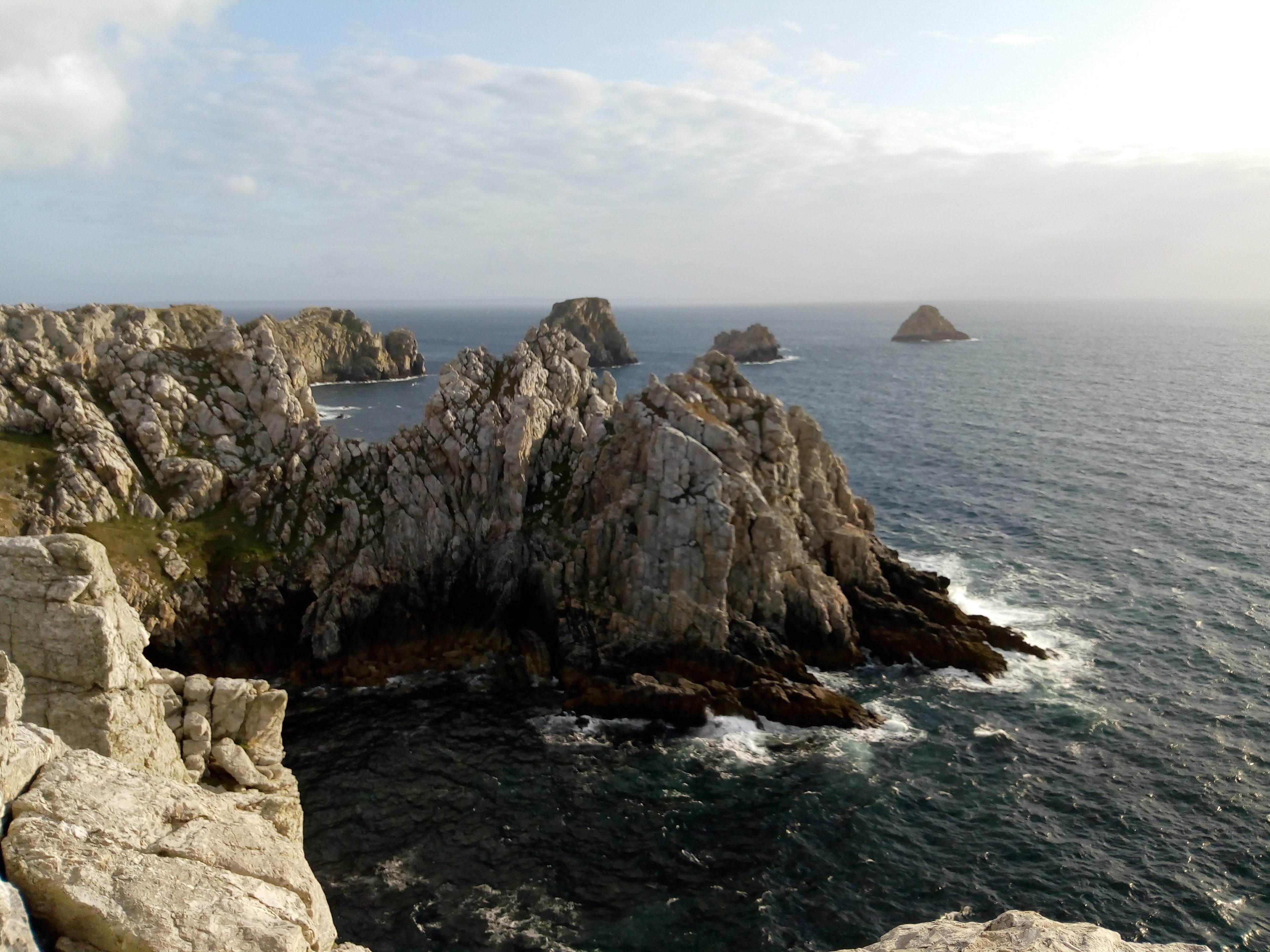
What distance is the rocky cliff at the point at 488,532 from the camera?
165ft

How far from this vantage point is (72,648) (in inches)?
762

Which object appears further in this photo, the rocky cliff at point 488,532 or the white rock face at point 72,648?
the rocky cliff at point 488,532

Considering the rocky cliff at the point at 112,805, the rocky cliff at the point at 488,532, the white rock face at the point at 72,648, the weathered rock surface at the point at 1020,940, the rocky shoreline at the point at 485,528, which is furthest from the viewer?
the rocky cliff at the point at 488,532

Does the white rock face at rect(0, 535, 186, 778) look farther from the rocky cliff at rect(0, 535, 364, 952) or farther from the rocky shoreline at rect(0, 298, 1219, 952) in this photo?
the rocky shoreline at rect(0, 298, 1219, 952)

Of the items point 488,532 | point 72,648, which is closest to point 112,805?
point 72,648

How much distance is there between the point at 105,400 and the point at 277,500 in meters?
15.3

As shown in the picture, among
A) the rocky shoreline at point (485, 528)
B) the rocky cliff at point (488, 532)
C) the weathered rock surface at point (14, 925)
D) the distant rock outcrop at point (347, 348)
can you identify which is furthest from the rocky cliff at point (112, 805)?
the distant rock outcrop at point (347, 348)

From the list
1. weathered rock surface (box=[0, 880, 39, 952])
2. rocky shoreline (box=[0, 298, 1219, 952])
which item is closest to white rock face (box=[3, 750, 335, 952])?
weathered rock surface (box=[0, 880, 39, 952])

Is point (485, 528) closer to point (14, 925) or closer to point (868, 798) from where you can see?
point (868, 798)

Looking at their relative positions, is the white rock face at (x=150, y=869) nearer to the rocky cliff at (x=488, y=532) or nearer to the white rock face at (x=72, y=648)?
the white rock face at (x=72, y=648)

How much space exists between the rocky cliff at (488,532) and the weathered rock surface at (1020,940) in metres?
31.1

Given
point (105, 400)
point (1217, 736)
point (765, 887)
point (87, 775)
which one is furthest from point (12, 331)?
point (1217, 736)

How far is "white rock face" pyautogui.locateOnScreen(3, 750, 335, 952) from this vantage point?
1159 cm

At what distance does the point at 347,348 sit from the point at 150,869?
177 meters
